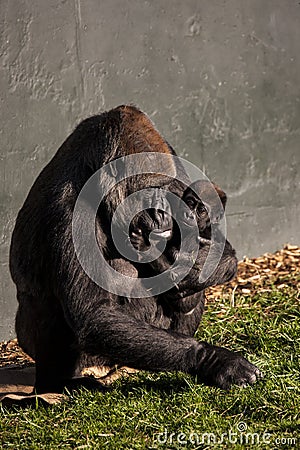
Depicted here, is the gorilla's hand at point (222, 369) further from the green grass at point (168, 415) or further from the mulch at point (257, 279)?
the mulch at point (257, 279)

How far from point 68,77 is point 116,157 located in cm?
163

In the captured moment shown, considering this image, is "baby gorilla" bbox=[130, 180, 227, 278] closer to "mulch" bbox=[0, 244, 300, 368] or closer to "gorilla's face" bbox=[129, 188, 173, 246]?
Answer: "gorilla's face" bbox=[129, 188, 173, 246]

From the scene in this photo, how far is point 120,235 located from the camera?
349 centimetres

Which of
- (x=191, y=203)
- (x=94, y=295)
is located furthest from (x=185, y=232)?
(x=94, y=295)

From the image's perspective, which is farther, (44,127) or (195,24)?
(195,24)

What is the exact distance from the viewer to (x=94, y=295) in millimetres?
3455

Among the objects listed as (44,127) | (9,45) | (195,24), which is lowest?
(44,127)

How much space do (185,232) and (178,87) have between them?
218cm

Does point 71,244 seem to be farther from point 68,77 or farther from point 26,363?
point 68,77

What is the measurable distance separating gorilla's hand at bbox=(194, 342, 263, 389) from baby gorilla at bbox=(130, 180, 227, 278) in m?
0.39

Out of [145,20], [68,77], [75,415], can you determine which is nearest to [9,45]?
[68,77]

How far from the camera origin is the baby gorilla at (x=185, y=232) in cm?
350

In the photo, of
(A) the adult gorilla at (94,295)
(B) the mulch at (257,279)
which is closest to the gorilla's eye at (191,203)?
(A) the adult gorilla at (94,295)

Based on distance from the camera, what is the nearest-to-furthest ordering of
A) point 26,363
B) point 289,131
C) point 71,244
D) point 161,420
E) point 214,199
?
1. point 161,420
2. point 71,244
3. point 214,199
4. point 26,363
5. point 289,131
